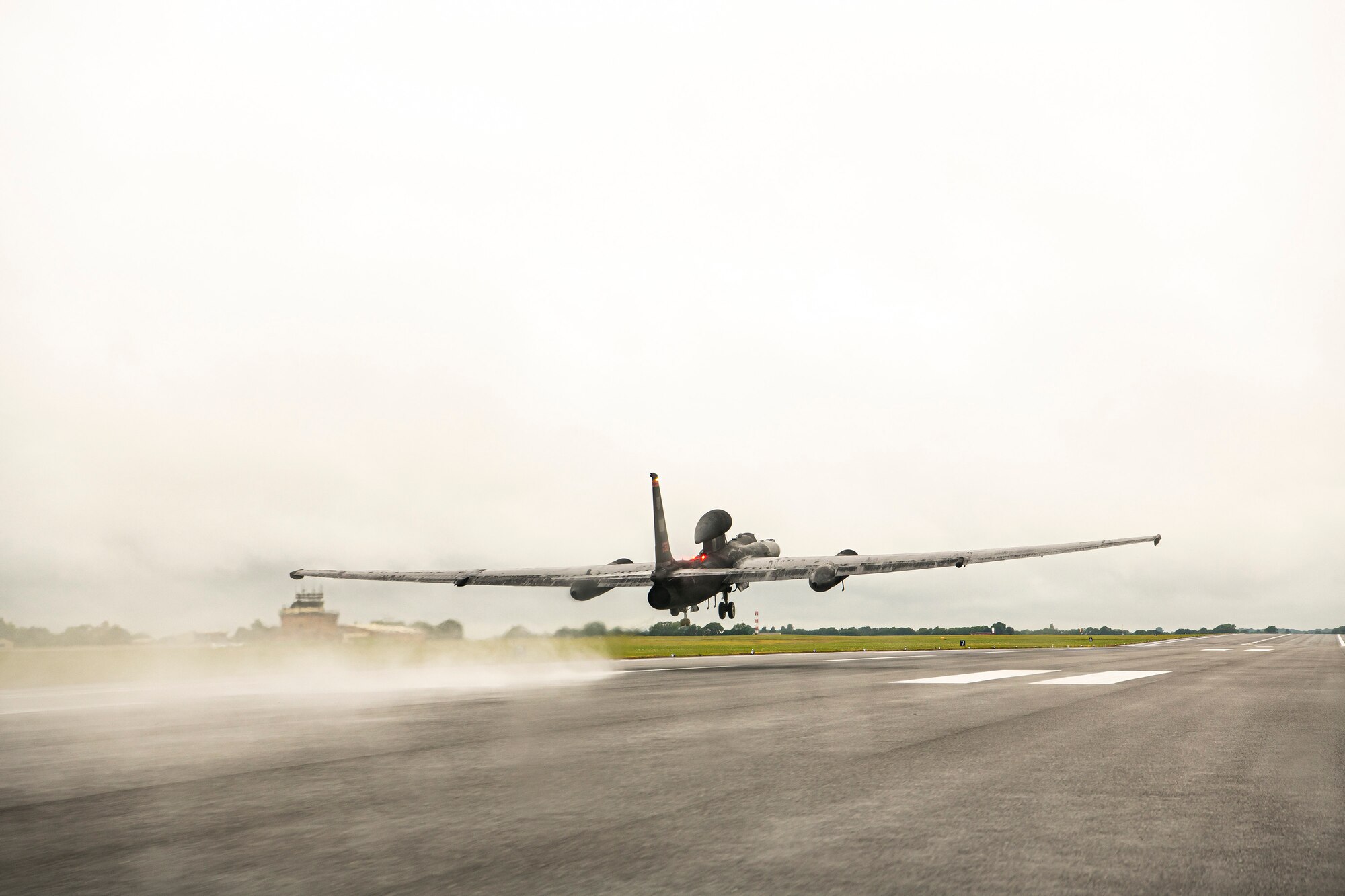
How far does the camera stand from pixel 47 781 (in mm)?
10266

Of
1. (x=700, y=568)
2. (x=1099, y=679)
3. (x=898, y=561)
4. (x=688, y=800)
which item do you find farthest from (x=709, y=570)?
(x=688, y=800)

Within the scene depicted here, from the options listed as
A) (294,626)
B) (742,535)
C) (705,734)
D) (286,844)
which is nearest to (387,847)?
(286,844)

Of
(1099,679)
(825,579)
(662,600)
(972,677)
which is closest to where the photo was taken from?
(1099,679)

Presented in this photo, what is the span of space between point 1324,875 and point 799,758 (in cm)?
600

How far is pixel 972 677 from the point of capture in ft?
94.9

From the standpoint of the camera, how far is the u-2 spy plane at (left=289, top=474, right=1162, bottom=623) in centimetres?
3844

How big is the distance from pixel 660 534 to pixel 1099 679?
22.7 meters

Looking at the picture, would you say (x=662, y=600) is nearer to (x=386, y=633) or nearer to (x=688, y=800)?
(x=386, y=633)

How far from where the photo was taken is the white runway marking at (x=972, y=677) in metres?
26.1

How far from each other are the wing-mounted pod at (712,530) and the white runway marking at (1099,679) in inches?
758

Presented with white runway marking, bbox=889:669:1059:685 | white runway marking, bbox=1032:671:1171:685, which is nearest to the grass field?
white runway marking, bbox=889:669:1059:685

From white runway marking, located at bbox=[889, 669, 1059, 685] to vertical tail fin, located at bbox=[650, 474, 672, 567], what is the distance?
16.7 meters

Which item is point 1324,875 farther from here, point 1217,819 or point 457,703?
point 457,703

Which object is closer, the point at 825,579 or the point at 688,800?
the point at 688,800
